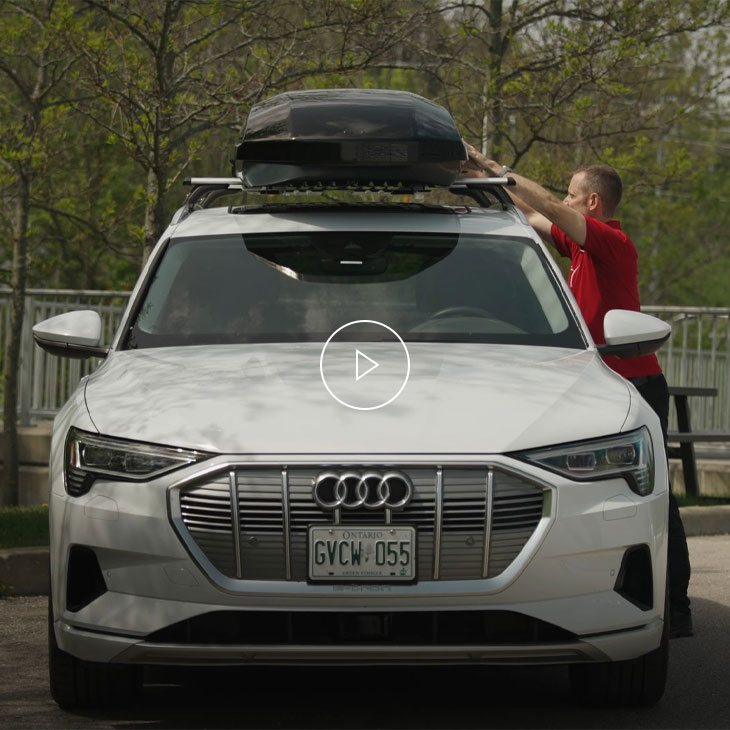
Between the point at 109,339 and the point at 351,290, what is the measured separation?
940cm

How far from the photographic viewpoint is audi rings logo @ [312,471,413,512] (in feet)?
16.1

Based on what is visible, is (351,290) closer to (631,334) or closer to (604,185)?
(631,334)

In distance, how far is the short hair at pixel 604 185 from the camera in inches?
307

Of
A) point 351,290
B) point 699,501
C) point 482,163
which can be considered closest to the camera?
point 351,290

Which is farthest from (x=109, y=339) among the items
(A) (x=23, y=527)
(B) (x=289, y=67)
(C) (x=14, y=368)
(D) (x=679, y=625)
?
(D) (x=679, y=625)

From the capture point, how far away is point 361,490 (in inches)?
194

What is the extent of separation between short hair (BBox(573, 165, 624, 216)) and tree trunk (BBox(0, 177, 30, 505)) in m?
7.17

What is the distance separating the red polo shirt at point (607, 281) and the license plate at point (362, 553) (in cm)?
261

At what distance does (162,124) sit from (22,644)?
5.23 m

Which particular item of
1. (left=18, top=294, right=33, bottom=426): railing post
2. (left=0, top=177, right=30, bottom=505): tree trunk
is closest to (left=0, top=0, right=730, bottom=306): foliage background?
(left=0, top=177, right=30, bottom=505): tree trunk

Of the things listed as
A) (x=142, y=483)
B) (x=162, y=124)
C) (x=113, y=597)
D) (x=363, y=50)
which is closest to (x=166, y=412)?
(x=142, y=483)

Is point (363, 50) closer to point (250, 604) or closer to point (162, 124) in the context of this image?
point (162, 124)

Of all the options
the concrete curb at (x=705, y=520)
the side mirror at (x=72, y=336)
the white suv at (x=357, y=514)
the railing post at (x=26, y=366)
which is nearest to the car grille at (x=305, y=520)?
the white suv at (x=357, y=514)

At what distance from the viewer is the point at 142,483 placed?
198 inches
